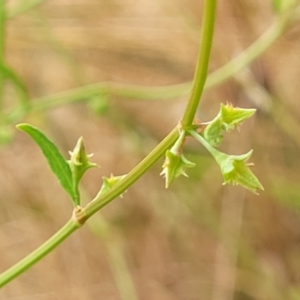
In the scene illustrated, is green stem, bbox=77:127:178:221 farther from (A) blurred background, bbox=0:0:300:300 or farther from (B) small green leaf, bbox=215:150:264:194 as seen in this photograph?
(A) blurred background, bbox=0:0:300:300

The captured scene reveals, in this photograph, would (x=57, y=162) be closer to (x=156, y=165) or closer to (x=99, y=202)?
(x=99, y=202)

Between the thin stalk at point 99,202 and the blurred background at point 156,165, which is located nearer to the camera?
the thin stalk at point 99,202

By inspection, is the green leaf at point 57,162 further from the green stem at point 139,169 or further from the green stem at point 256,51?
the green stem at point 256,51

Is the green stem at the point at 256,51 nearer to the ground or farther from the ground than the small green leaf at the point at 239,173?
farther from the ground

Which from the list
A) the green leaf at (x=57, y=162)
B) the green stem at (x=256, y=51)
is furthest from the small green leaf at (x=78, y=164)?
the green stem at (x=256, y=51)

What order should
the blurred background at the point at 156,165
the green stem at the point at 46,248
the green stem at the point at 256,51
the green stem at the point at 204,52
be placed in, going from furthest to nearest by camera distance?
the blurred background at the point at 156,165 < the green stem at the point at 256,51 < the green stem at the point at 46,248 < the green stem at the point at 204,52

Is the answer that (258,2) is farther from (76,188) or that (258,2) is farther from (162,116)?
(76,188)
